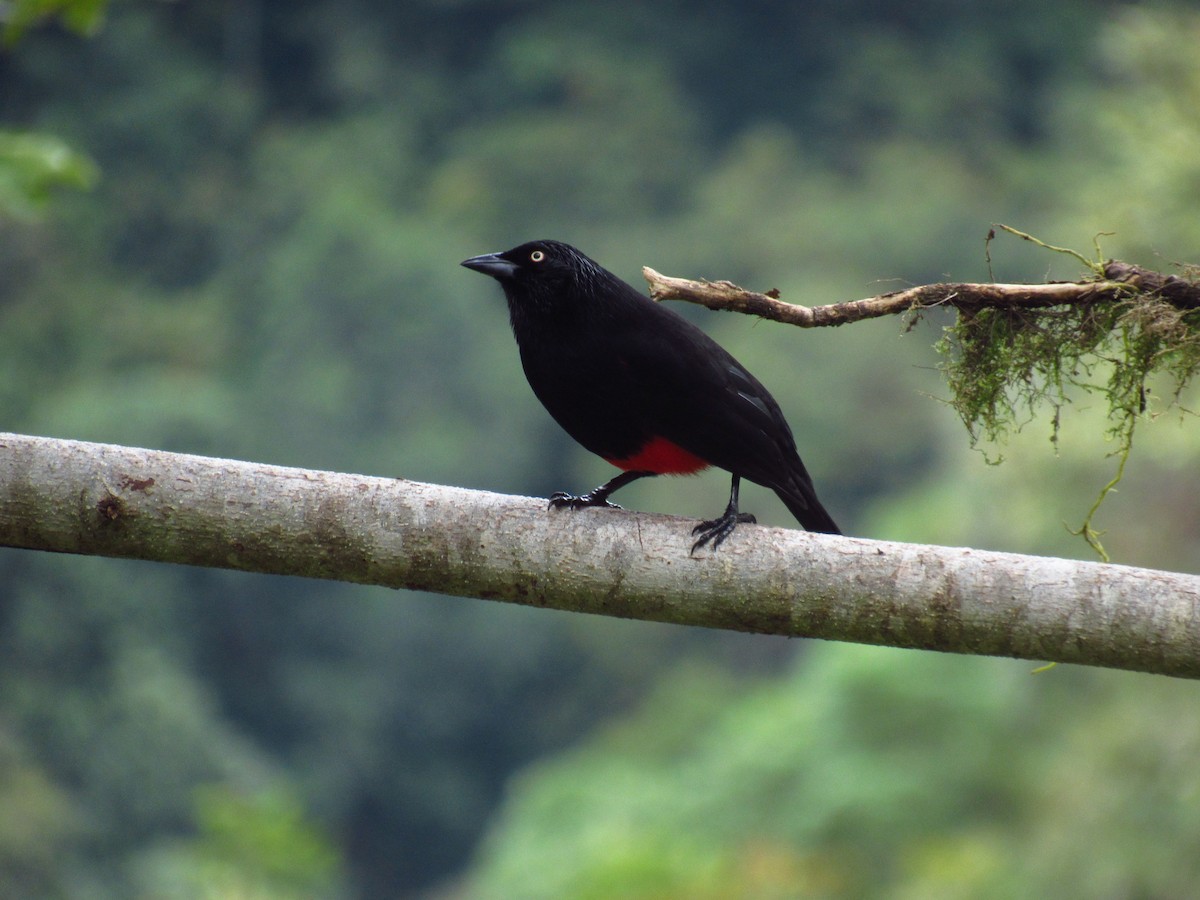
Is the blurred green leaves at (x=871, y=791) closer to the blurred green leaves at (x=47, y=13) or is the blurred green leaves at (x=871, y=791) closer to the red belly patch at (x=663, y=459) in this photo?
the red belly patch at (x=663, y=459)

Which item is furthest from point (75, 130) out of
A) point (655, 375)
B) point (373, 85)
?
point (655, 375)

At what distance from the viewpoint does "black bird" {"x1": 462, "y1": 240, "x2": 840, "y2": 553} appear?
10.6ft

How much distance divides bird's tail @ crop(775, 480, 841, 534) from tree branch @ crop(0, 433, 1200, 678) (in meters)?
0.85

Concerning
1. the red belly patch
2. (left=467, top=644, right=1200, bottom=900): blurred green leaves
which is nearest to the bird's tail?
the red belly patch

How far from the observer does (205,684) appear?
4162 centimetres

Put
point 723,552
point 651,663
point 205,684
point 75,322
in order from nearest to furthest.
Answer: point 723,552 → point 205,684 → point 651,663 → point 75,322

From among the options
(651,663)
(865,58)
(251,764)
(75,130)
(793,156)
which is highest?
(865,58)

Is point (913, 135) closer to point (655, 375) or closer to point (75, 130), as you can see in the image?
point (75, 130)

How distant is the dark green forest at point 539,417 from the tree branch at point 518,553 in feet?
2.36

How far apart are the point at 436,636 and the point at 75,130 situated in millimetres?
29517

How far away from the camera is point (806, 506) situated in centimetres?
345

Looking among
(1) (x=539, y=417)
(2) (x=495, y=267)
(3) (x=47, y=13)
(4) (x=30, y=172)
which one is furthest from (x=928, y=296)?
(1) (x=539, y=417)

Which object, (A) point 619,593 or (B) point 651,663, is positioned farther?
(B) point 651,663

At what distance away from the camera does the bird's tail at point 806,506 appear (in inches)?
135
